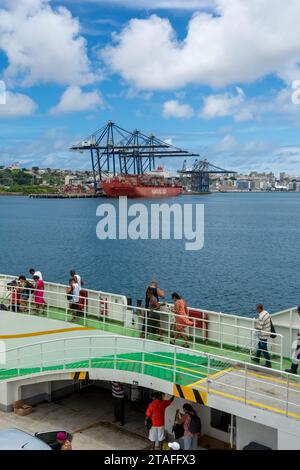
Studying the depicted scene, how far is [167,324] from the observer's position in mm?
12891

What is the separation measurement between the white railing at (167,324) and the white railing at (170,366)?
52 centimetres

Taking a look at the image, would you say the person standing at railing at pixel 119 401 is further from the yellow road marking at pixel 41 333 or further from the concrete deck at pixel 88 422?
the yellow road marking at pixel 41 333

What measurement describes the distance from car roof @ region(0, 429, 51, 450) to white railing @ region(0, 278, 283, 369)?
412 centimetres

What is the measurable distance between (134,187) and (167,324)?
132 meters

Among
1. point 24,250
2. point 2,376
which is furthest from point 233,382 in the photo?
point 24,250

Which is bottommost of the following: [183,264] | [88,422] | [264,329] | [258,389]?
[183,264]

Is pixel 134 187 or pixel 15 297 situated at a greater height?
pixel 134 187

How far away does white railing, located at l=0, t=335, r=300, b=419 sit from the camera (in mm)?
9141

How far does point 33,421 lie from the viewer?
38.1 ft

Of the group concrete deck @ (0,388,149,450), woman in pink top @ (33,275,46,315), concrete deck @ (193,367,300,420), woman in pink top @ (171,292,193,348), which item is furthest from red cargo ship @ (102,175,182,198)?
concrete deck @ (193,367,300,420)

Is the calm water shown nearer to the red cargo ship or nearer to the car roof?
the car roof

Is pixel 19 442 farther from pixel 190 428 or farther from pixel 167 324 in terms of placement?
pixel 167 324

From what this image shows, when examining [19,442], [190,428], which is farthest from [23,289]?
[190,428]
